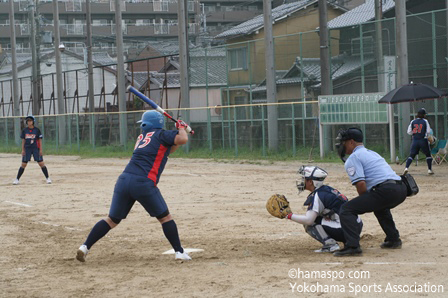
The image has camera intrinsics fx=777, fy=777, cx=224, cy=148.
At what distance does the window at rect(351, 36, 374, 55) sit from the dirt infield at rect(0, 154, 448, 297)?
10929 mm

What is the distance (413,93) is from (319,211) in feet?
42.3

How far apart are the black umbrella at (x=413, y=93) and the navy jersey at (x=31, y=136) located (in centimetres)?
961

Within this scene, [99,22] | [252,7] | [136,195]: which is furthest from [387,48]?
[99,22]

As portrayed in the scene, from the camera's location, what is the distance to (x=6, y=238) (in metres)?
11.2

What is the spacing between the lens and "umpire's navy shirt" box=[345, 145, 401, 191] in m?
8.76

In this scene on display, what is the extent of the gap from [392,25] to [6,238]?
1854cm

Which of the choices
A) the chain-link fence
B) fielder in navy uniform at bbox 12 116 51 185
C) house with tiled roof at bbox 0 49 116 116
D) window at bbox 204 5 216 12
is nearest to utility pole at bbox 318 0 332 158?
the chain-link fence

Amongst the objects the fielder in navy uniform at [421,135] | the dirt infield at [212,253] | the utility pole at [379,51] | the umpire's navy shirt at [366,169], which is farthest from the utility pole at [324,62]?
the umpire's navy shirt at [366,169]

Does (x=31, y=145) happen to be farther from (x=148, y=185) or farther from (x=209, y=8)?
(x=209, y=8)

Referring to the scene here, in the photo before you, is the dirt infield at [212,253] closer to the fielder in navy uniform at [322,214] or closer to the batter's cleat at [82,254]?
the batter's cleat at [82,254]

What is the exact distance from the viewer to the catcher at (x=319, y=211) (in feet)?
29.9

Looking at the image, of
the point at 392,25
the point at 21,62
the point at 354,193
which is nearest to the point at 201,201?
the point at 354,193

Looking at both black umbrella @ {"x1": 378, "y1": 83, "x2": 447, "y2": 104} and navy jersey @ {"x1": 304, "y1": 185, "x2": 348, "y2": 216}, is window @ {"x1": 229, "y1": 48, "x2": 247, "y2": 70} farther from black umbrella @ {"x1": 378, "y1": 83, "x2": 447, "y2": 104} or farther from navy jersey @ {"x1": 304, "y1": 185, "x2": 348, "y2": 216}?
navy jersey @ {"x1": 304, "y1": 185, "x2": 348, "y2": 216}

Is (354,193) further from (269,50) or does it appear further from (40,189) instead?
(269,50)
